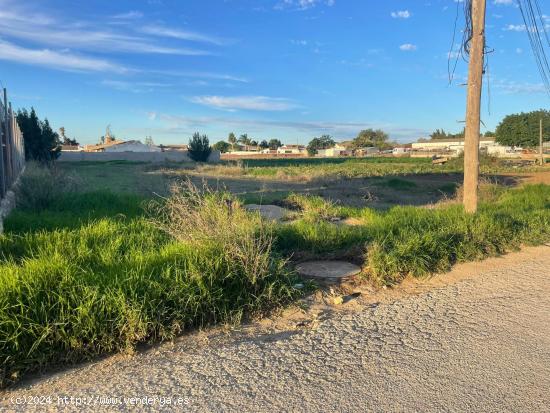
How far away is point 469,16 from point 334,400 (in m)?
9.27

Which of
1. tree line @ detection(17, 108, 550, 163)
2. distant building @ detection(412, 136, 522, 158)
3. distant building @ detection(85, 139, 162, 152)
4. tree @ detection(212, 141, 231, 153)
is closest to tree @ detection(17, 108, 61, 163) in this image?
tree line @ detection(17, 108, 550, 163)

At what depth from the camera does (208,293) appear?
431cm

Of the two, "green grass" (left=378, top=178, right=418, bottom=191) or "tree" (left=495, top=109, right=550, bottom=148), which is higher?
"tree" (left=495, top=109, right=550, bottom=148)

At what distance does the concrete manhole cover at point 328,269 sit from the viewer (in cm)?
567

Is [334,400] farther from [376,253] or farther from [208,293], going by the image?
[376,253]

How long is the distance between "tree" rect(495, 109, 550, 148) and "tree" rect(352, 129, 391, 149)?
153 ft

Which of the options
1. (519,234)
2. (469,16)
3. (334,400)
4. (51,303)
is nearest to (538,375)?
(334,400)

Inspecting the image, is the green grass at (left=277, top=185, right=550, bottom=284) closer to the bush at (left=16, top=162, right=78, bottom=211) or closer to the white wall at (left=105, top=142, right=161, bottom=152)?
the bush at (left=16, top=162, right=78, bottom=211)

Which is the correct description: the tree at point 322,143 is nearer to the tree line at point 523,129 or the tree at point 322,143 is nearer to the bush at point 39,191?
the tree line at point 523,129

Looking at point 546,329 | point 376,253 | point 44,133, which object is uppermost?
point 44,133

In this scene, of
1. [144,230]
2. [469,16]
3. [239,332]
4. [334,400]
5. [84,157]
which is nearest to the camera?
[334,400]

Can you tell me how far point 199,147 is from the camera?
200 feet

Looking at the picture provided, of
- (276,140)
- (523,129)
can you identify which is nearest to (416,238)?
(523,129)

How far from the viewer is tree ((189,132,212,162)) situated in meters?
60.9
